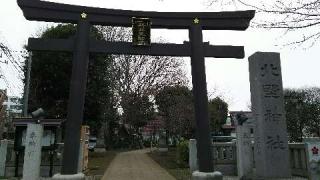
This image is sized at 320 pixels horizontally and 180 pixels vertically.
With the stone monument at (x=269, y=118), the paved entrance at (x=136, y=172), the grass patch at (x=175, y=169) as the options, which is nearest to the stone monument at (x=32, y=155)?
the paved entrance at (x=136, y=172)

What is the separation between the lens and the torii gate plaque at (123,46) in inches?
461

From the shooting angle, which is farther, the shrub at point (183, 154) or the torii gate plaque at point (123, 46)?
the shrub at point (183, 154)

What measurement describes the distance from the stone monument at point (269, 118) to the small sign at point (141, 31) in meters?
3.61

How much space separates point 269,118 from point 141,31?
200 inches

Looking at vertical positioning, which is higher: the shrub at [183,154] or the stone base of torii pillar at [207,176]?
the shrub at [183,154]

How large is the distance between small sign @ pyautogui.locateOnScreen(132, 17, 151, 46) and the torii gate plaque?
13 cm

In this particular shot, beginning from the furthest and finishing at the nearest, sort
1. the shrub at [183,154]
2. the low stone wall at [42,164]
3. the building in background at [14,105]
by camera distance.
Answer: the building in background at [14,105]
the shrub at [183,154]
the low stone wall at [42,164]

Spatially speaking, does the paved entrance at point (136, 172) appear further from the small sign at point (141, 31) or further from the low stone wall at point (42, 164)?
the small sign at point (141, 31)

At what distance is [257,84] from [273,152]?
2133 mm

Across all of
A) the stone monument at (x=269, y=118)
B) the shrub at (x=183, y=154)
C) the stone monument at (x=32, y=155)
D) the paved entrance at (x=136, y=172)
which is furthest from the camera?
the shrub at (x=183, y=154)

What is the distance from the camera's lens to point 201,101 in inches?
482

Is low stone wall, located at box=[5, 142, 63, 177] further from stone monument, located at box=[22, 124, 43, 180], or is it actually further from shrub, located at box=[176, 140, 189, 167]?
shrub, located at box=[176, 140, 189, 167]

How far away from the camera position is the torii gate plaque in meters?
11.7

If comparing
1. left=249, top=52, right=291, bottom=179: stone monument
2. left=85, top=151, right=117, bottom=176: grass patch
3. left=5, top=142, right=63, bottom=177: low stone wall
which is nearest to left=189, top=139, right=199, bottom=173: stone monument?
left=85, top=151, right=117, bottom=176: grass patch
